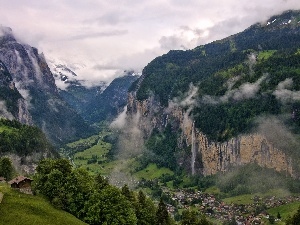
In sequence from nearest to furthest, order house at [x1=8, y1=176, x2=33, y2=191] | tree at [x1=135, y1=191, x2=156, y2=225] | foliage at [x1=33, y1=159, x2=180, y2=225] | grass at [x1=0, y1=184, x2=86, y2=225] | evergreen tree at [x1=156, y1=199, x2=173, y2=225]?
grass at [x1=0, y1=184, x2=86, y2=225], foliage at [x1=33, y1=159, x2=180, y2=225], tree at [x1=135, y1=191, x2=156, y2=225], house at [x1=8, y1=176, x2=33, y2=191], evergreen tree at [x1=156, y1=199, x2=173, y2=225]

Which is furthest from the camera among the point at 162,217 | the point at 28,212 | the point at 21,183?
the point at 162,217

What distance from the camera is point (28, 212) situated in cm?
9169

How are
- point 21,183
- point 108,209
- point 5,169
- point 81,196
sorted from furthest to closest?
point 5,169 < point 21,183 < point 81,196 < point 108,209

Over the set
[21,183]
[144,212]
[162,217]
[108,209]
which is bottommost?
[162,217]

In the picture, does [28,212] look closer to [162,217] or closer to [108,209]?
[108,209]

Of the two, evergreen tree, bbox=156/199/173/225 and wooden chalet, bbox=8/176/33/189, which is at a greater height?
wooden chalet, bbox=8/176/33/189

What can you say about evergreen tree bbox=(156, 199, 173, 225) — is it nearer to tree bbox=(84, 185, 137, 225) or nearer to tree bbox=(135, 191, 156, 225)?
tree bbox=(135, 191, 156, 225)

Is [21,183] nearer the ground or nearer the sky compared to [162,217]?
nearer the sky

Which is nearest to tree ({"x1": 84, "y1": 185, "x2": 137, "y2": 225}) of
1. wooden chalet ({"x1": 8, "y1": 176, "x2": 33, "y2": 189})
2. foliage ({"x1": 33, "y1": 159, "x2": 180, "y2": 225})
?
foliage ({"x1": 33, "y1": 159, "x2": 180, "y2": 225})

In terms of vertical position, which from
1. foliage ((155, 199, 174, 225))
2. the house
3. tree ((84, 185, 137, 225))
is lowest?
foliage ((155, 199, 174, 225))

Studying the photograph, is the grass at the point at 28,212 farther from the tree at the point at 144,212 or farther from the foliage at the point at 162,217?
the foliage at the point at 162,217

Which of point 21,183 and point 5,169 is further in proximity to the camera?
point 5,169

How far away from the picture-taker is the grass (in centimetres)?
8688

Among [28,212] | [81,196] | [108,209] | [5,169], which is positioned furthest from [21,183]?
[108,209]
